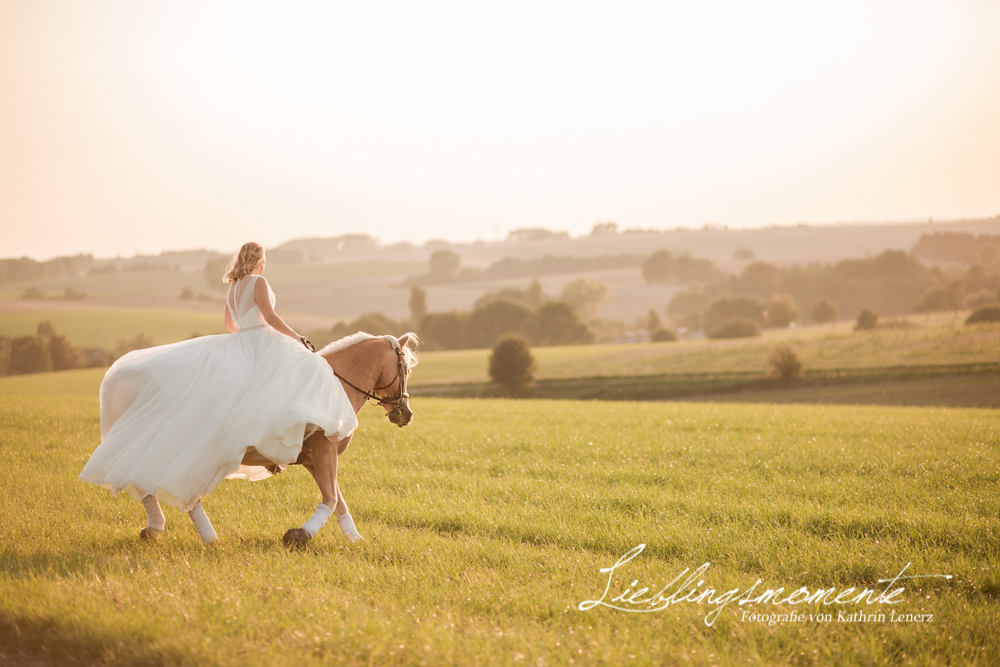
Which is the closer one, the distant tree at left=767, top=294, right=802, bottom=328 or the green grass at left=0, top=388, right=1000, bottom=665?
the green grass at left=0, top=388, right=1000, bottom=665

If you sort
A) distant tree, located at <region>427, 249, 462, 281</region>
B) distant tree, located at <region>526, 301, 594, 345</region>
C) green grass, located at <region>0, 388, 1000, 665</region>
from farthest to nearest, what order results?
distant tree, located at <region>427, 249, 462, 281</region>
distant tree, located at <region>526, 301, 594, 345</region>
green grass, located at <region>0, 388, 1000, 665</region>

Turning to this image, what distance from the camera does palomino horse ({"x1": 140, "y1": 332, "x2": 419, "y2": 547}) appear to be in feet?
21.7

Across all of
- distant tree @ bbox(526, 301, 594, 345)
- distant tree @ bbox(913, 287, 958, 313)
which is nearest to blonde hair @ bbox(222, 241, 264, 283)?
distant tree @ bbox(526, 301, 594, 345)

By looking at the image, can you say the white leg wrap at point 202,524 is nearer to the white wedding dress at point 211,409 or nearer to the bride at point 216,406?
the bride at point 216,406

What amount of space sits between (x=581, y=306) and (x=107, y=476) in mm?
101630

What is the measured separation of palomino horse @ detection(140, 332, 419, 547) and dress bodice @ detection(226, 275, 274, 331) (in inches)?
31.0

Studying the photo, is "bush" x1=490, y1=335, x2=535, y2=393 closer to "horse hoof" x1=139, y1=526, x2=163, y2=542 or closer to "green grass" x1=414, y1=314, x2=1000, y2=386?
"green grass" x1=414, y1=314, x2=1000, y2=386

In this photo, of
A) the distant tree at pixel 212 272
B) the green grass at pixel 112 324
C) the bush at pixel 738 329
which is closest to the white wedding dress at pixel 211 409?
the green grass at pixel 112 324

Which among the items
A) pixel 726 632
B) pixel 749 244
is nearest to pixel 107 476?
pixel 726 632

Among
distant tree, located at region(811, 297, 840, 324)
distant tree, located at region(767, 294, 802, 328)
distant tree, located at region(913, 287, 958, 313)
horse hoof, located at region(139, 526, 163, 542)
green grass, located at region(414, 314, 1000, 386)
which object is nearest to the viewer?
horse hoof, located at region(139, 526, 163, 542)

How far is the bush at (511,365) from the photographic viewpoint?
179 ft

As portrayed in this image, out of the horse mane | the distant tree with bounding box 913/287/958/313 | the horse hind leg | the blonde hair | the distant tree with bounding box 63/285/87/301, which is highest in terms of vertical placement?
the distant tree with bounding box 63/285/87/301

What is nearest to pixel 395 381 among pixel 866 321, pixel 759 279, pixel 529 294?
pixel 866 321

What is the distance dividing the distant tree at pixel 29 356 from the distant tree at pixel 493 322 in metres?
47.5
